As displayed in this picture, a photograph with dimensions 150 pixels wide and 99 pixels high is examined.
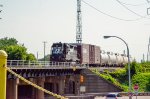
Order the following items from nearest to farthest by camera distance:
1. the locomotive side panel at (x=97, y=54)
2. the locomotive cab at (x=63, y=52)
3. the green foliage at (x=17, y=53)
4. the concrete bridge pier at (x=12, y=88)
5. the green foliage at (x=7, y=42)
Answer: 1. the concrete bridge pier at (x=12, y=88)
2. the locomotive cab at (x=63, y=52)
3. the locomotive side panel at (x=97, y=54)
4. the green foliage at (x=17, y=53)
5. the green foliage at (x=7, y=42)

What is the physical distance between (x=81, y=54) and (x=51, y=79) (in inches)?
459

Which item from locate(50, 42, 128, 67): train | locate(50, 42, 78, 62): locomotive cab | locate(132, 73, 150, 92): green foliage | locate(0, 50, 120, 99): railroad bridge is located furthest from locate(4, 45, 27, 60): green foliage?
locate(50, 42, 78, 62): locomotive cab

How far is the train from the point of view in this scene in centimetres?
6975

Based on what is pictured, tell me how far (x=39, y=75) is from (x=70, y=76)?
51.6 feet

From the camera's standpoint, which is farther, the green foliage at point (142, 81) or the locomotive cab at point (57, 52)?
the green foliage at point (142, 81)

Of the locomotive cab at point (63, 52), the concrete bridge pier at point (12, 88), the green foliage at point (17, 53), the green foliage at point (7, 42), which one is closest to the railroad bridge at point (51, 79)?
the concrete bridge pier at point (12, 88)

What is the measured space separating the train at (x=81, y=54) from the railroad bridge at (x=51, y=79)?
192 centimetres

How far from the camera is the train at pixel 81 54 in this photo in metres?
69.8

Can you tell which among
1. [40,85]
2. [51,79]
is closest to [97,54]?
[51,79]

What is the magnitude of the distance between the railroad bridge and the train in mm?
1919

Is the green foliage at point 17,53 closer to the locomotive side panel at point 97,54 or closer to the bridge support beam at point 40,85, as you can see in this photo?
the locomotive side panel at point 97,54

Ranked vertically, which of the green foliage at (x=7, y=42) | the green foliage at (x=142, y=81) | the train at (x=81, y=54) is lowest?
the green foliage at (x=142, y=81)

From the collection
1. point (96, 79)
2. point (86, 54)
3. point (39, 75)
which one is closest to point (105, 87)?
point (96, 79)

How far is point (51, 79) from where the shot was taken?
65062 mm
